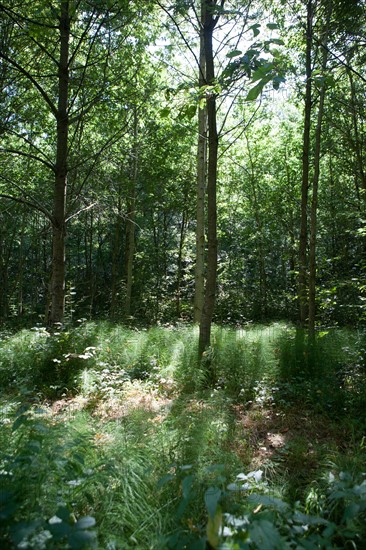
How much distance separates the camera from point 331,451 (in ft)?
9.78

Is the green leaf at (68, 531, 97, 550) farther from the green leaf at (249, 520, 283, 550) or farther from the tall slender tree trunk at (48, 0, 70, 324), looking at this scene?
the tall slender tree trunk at (48, 0, 70, 324)

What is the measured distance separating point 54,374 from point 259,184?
44.1 feet

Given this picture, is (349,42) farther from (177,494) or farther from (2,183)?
(2,183)

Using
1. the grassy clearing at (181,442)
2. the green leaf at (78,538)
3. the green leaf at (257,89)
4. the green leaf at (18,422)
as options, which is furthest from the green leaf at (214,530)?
the green leaf at (257,89)

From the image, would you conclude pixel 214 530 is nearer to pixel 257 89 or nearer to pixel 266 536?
pixel 266 536

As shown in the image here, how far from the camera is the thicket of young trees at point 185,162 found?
5.18 meters

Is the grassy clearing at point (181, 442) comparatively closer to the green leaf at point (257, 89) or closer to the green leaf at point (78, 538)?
the green leaf at point (78, 538)

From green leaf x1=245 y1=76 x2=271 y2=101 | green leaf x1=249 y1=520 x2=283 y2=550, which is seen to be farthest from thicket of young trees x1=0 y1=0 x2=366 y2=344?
green leaf x1=249 y1=520 x2=283 y2=550

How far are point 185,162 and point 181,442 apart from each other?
42.5ft

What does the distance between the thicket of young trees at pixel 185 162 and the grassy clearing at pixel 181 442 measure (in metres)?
0.86

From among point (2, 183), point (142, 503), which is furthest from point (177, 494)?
point (2, 183)

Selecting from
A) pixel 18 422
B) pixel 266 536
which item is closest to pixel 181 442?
pixel 18 422

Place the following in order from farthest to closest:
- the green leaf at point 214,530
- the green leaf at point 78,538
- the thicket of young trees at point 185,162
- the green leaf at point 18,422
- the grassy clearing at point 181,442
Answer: the thicket of young trees at point 185,162
the green leaf at point 18,422
the grassy clearing at point 181,442
the green leaf at point 214,530
the green leaf at point 78,538

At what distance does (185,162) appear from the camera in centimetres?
1439
